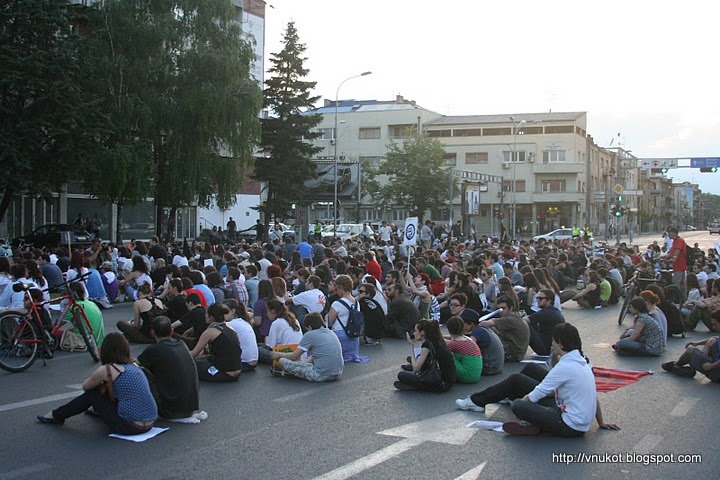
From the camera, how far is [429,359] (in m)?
9.60

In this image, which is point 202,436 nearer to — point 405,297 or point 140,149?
point 405,297

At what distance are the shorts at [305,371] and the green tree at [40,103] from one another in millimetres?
21647

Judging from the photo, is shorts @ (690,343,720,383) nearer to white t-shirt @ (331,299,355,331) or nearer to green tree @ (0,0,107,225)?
white t-shirt @ (331,299,355,331)

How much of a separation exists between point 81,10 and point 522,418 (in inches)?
1195

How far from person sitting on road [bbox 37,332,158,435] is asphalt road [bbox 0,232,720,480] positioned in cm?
21

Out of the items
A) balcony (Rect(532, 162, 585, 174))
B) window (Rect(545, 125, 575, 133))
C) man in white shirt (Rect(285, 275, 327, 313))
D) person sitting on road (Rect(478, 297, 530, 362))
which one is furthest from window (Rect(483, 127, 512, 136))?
person sitting on road (Rect(478, 297, 530, 362))

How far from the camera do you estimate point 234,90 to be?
34.7 m

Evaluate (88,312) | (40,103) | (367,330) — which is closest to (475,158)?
(40,103)

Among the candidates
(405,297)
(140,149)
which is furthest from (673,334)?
(140,149)

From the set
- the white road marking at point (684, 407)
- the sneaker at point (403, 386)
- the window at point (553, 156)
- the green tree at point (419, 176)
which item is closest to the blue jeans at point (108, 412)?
the sneaker at point (403, 386)

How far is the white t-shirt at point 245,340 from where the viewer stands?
1089cm

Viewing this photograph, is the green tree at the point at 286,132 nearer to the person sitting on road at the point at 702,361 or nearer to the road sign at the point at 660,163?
the road sign at the point at 660,163

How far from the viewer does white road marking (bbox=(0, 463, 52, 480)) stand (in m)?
6.27

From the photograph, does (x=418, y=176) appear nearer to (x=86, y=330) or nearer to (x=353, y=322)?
(x=353, y=322)
